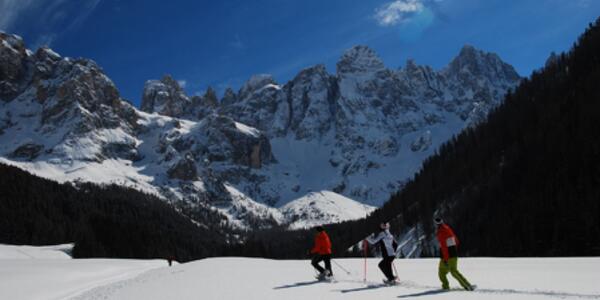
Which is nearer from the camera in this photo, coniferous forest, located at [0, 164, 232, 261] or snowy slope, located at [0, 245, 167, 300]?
snowy slope, located at [0, 245, 167, 300]

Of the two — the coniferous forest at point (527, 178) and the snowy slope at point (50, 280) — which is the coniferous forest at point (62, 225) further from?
the snowy slope at point (50, 280)

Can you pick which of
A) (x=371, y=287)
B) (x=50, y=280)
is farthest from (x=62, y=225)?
(x=371, y=287)

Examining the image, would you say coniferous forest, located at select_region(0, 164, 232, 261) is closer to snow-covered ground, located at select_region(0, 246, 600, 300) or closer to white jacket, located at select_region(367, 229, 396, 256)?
snow-covered ground, located at select_region(0, 246, 600, 300)

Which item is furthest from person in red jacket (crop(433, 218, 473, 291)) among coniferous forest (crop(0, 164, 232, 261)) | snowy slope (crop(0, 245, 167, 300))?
coniferous forest (crop(0, 164, 232, 261))

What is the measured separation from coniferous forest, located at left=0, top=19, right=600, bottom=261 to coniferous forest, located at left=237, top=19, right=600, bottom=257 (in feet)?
0.78

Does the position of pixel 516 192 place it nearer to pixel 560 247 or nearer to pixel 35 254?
pixel 560 247

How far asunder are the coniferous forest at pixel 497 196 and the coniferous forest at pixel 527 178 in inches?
9.4

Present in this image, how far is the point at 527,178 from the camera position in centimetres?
8894

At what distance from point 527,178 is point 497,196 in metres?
9.89

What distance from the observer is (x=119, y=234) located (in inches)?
5148

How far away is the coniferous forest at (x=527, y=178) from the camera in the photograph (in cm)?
7162

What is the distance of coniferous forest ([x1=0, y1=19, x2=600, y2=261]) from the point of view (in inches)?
2891

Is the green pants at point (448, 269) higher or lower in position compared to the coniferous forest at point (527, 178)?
lower

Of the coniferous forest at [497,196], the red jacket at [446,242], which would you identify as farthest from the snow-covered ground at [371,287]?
the coniferous forest at [497,196]
